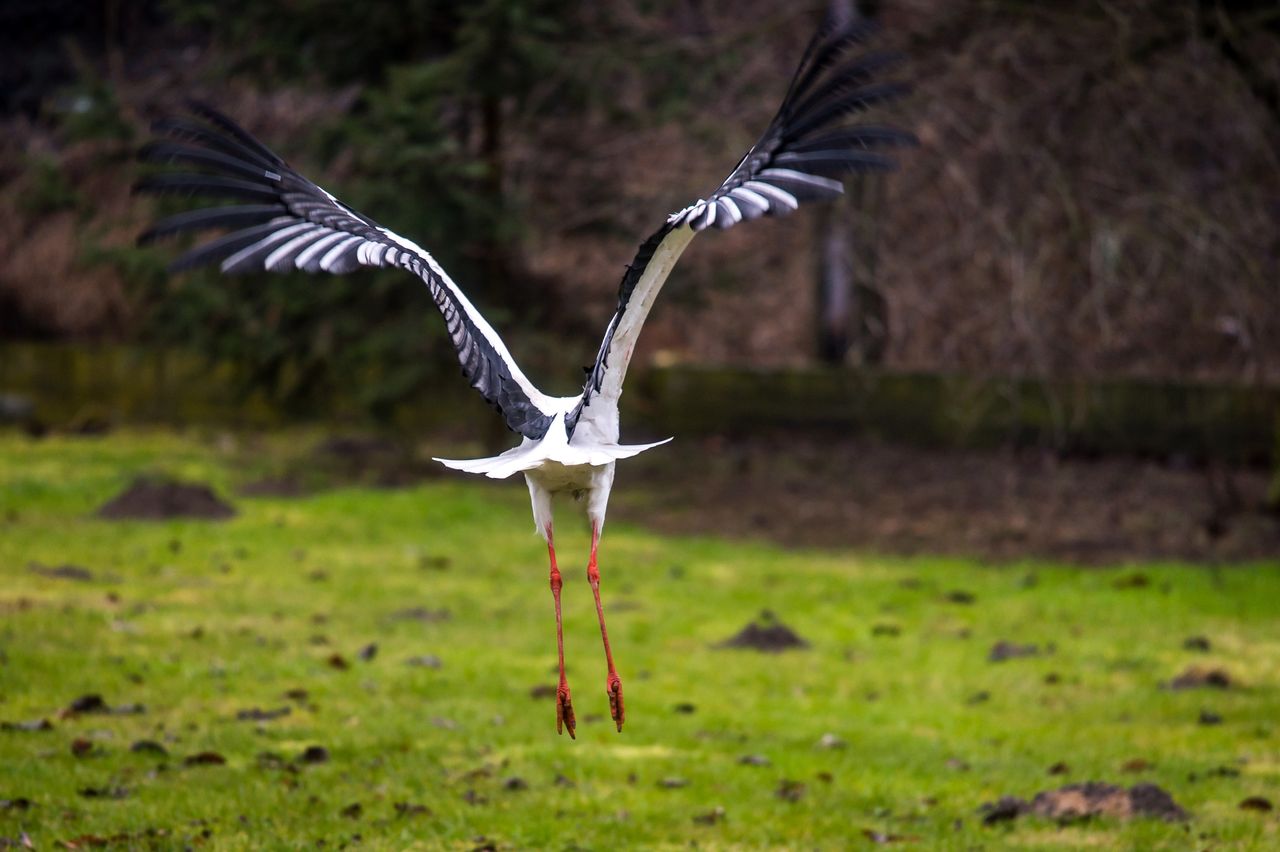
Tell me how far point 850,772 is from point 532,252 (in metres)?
9.53

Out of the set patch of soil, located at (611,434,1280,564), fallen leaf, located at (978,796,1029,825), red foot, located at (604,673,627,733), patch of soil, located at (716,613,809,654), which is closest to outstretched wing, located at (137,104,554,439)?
red foot, located at (604,673,627,733)

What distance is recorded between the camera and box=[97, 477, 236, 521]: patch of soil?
12.3 m

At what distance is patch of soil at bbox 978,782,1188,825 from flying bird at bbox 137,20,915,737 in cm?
170

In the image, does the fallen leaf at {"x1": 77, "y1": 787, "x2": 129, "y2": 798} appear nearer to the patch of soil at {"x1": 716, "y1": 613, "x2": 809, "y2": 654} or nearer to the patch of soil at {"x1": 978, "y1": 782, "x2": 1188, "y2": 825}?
the patch of soil at {"x1": 978, "y1": 782, "x2": 1188, "y2": 825}

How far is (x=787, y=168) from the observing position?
5.39m

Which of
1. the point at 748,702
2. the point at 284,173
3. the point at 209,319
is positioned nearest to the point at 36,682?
the point at 284,173

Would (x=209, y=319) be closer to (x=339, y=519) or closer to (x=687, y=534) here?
(x=339, y=519)

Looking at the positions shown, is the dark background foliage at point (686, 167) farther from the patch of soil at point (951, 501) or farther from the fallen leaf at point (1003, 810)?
the fallen leaf at point (1003, 810)

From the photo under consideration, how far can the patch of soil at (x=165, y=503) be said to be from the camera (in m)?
12.3

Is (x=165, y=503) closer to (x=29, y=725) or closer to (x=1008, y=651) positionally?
(x=29, y=725)

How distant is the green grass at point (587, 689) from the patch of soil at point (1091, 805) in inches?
3.1

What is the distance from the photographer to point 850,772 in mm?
6793

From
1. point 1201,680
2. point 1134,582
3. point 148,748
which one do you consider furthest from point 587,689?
point 1134,582

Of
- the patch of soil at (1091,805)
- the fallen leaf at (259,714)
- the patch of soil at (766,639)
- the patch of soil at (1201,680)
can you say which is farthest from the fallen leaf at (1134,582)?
the fallen leaf at (259,714)
